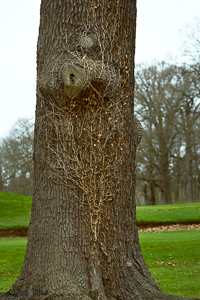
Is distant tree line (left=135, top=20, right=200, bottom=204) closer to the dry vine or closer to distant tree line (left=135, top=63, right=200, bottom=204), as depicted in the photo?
distant tree line (left=135, top=63, right=200, bottom=204)

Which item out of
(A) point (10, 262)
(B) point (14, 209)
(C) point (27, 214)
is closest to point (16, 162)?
(B) point (14, 209)

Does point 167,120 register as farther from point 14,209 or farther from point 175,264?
point 175,264

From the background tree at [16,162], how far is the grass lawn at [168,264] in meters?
19.8

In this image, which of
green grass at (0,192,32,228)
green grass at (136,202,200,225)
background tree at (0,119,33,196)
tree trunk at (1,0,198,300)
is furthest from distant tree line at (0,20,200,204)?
tree trunk at (1,0,198,300)

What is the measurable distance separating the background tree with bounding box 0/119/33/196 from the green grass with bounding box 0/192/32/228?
21.7ft

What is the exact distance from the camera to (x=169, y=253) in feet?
29.0

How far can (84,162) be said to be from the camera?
371 cm

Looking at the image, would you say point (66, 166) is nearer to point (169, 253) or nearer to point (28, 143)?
point (169, 253)

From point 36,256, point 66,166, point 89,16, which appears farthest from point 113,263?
point 89,16

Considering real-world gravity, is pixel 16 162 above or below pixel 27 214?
above

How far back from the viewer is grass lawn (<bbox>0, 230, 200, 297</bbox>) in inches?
215

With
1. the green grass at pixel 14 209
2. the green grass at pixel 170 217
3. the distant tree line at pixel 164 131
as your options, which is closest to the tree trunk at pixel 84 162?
the green grass at pixel 170 217

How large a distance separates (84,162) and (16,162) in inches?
1083

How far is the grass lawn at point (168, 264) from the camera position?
5.46 m
